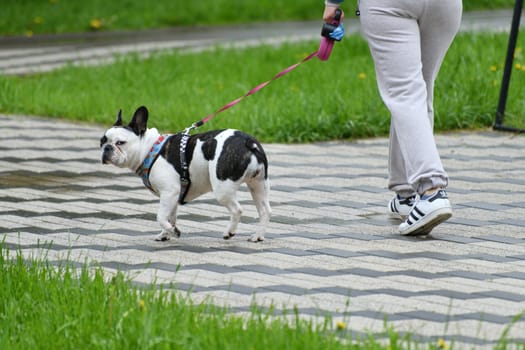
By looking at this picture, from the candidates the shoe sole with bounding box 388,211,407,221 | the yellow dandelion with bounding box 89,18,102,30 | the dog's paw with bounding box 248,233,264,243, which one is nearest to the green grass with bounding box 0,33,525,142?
the shoe sole with bounding box 388,211,407,221

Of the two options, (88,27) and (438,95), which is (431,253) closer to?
(438,95)

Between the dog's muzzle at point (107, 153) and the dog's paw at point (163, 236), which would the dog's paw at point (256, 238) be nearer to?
the dog's paw at point (163, 236)

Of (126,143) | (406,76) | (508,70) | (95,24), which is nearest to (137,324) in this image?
(126,143)

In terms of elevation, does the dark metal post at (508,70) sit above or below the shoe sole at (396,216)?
above

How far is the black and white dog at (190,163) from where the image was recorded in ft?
19.4

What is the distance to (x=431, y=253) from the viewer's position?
19.6ft

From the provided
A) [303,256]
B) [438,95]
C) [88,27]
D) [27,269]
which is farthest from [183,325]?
[88,27]

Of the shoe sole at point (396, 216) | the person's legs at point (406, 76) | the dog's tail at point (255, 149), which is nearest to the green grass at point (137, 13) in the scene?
the shoe sole at point (396, 216)

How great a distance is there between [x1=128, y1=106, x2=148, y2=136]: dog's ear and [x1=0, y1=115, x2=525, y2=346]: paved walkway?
629 millimetres

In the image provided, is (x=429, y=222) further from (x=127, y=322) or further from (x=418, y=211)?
(x=127, y=322)

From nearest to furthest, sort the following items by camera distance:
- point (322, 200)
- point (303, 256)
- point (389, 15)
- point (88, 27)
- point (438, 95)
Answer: point (303, 256), point (389, 15), point (322, 200), point (438, 95), point (88, 27)

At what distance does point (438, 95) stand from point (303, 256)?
4706 mm

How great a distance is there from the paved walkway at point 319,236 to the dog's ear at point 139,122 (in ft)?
2.05

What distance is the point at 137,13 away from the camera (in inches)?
807
